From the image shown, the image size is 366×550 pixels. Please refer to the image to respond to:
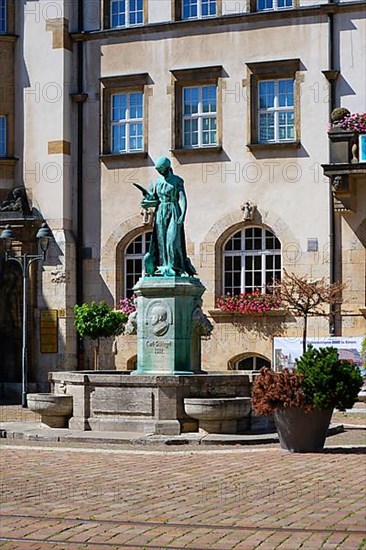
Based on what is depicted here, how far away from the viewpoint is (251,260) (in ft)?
102

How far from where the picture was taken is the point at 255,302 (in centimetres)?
3014

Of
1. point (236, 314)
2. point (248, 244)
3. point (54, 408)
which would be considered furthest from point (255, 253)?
point (54, 408)

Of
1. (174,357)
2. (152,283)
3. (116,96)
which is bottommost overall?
(174,357)

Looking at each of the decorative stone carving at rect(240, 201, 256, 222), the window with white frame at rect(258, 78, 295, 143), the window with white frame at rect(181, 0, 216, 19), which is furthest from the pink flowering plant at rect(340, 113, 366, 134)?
the window with white frame at rect(181, 0, 216, 19)

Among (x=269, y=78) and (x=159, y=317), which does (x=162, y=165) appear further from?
(x=269, y=78)

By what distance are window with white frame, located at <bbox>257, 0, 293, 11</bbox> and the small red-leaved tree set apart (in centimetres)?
700

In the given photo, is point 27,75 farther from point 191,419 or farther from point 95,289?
point 191,419

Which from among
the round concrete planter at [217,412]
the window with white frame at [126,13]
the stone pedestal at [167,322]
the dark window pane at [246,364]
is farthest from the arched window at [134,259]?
the round concrete planter at [217,412]

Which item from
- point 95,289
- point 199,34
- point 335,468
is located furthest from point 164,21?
point 335,468

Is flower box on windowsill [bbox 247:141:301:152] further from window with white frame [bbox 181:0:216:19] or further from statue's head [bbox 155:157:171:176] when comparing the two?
statue's head [bbox 155:157:171:176]

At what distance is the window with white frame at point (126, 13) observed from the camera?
107 ft

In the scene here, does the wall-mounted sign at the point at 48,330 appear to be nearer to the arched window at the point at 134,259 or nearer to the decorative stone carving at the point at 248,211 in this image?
the arched window at the point at 134,259

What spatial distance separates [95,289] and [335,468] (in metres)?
19.1

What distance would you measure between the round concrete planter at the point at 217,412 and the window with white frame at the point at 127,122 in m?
15.0
